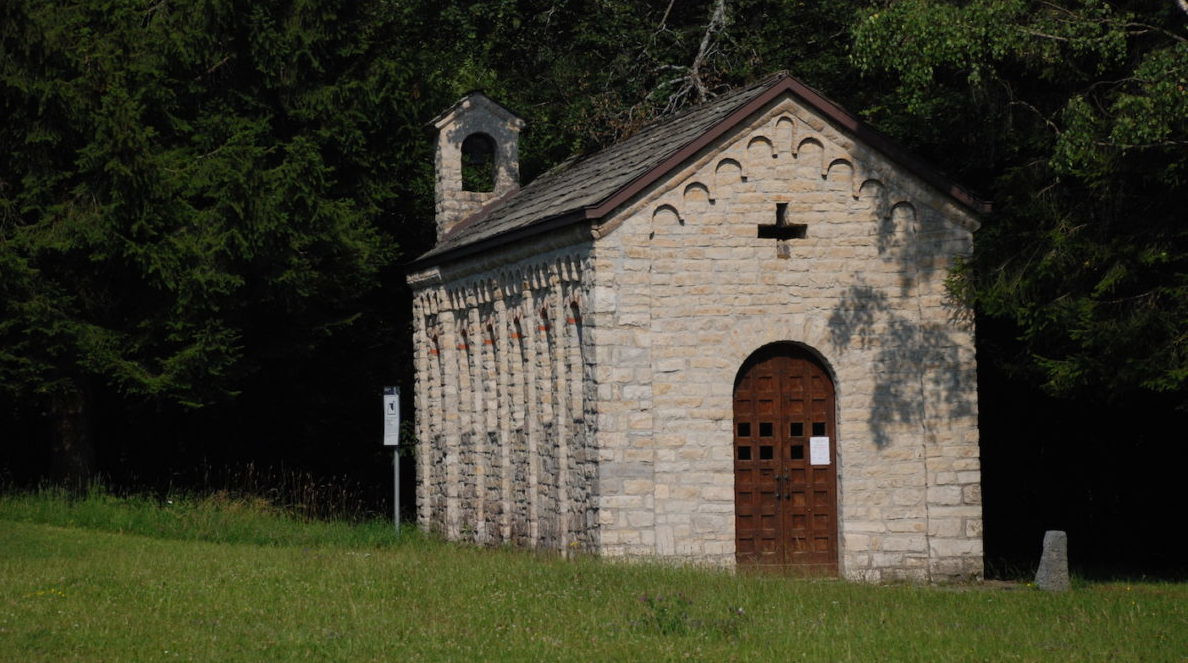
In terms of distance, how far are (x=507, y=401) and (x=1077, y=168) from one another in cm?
829

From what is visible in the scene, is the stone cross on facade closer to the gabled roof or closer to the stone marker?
the gabled roof

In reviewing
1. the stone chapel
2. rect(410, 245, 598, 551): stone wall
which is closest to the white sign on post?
rect(410, 245, 598, 551): stone wall

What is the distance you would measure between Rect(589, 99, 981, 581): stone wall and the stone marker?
5.83ft

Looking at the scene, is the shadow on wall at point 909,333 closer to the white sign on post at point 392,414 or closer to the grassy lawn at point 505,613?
the grassy lawn at point 505,613

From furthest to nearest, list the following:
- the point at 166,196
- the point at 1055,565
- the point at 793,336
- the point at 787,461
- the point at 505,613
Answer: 1. the point at 166,196
2. the point at 787,461
3. the point at 793,336
4. the point at 1055,565
5. the point at 505,613

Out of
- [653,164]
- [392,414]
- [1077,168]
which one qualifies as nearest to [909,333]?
[1077,168]

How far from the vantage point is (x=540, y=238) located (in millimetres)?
19406

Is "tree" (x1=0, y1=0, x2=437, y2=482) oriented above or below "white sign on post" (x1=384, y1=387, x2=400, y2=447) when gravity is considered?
above

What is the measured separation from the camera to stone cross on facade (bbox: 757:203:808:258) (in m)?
18.3

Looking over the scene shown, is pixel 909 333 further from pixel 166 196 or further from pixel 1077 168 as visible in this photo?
pixel 166 196

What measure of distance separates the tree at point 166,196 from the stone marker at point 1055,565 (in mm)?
13882

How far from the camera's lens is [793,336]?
18.2m

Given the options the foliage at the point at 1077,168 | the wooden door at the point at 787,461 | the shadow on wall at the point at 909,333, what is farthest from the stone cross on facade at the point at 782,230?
the foliage at the point at 1077,168

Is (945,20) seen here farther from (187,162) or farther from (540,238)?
(187,162)
